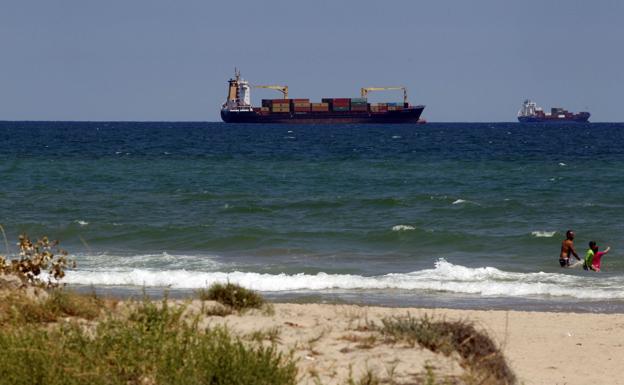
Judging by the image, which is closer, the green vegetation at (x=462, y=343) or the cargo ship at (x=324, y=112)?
the green vegetation at (x=462, y=343)

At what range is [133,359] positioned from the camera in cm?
552

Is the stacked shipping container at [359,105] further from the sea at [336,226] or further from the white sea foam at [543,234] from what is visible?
the white sea foam at [543,234]

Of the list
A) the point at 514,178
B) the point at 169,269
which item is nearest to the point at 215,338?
the point at 169,269

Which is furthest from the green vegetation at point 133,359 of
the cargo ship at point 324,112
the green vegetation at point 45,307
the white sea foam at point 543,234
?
the cargo ship at point 324,112

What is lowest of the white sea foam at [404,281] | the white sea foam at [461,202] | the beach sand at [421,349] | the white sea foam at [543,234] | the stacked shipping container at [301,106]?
the white sea foam at [404,281]

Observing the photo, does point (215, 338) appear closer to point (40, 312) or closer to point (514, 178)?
point (40, 312)

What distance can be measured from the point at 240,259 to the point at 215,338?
1363 cm

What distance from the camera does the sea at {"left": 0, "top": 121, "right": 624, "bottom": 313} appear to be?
52.1 feet

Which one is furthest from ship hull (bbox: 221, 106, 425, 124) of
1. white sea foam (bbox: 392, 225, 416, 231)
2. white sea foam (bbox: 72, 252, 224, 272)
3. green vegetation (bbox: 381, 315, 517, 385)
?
green vegetation (bbox: 381, 315, 517, 385)

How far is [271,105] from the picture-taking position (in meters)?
139

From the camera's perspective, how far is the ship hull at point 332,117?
13525 centimetres

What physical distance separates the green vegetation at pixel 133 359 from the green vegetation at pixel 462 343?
101 centimetres

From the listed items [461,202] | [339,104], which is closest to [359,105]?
[339,104]

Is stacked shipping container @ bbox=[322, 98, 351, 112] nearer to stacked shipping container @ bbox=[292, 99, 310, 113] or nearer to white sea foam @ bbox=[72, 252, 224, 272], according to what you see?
stacked shipping container @ bbox=[292, 99, 310, 113]
